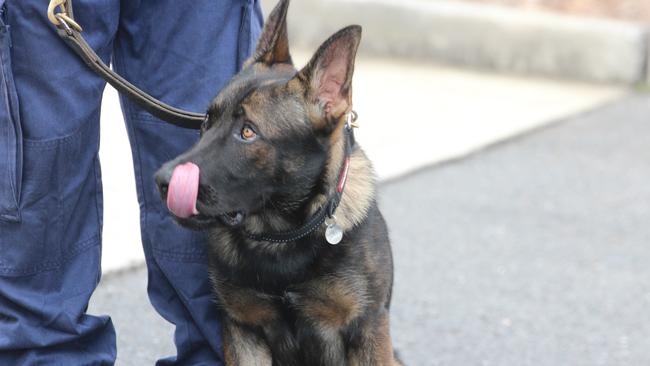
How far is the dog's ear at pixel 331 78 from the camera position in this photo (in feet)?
9.60

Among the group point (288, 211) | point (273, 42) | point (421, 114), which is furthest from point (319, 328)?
point (421, 114)

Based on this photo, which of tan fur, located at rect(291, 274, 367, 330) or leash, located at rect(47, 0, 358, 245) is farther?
tan fur, located at rect(291, 274, 367, 330)

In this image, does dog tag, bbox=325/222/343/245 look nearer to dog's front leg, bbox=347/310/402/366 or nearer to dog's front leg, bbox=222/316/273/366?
dog's front leg, bbox=347/310/402/366

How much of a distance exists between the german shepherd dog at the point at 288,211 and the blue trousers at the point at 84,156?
0.48ft

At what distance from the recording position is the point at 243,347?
324cm

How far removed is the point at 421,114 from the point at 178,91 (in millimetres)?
4946

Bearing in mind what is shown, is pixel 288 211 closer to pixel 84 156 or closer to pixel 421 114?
pixel 84 156

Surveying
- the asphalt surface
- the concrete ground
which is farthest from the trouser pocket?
the concrete ground

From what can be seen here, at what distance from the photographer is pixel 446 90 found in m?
8.73

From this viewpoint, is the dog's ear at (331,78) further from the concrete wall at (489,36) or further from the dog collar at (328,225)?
the concrete wall at (489,36)

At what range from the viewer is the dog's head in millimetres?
2828

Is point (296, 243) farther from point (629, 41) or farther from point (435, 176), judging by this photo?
point (629, 41)

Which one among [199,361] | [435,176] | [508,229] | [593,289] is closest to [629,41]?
[435,176]

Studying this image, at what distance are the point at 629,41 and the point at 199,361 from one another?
20.9ft
